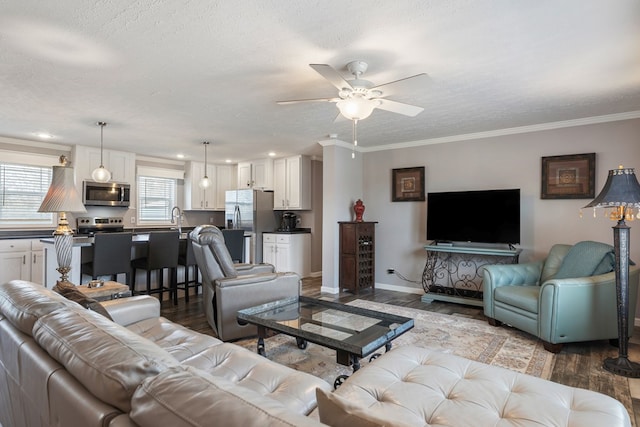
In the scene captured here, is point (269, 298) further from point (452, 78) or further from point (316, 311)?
point (452, 78)

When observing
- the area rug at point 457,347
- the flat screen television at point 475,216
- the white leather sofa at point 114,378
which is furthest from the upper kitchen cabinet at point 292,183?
the white leather sofa at point 114,378

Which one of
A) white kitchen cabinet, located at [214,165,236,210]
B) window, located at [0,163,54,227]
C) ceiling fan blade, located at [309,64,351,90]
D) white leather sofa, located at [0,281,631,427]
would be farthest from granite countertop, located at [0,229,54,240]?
ceiling fan blade, located at [309,64,351,90]

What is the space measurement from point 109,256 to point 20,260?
206cm

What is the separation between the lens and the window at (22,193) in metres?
5.21

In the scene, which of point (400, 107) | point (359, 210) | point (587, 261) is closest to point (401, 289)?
point (359, 210)

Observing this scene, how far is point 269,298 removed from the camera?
3305 millimetres

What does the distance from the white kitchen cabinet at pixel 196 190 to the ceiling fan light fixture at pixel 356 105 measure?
5.19m

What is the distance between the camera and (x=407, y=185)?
5.36 meters

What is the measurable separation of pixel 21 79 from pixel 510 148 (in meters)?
5.19

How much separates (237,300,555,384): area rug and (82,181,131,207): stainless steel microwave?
166 inches

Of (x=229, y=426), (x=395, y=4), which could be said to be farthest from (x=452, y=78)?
(x=229, y=426)

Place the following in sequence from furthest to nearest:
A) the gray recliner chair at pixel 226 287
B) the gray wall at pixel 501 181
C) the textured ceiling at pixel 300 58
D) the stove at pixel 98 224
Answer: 1. the stove at pixel 98 224
2. the gray wall at pixel 501 181
3. the gray recliner chair at pixel 226 287
4. the textured ceiling at pixel 300 58

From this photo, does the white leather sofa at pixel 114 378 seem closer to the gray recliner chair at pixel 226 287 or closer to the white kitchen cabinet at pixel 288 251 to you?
the gray recliner chair at pixel 226 287

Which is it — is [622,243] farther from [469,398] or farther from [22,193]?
[22,193]
